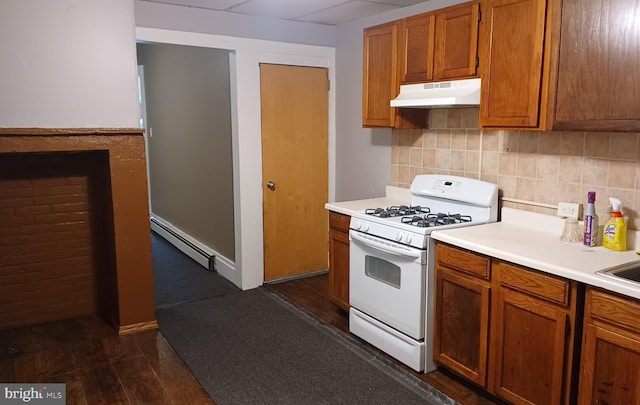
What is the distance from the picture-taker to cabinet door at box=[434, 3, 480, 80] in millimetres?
2828

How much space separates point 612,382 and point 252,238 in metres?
2.96

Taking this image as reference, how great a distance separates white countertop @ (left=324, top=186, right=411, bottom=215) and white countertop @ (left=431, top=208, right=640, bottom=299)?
2.85 feet

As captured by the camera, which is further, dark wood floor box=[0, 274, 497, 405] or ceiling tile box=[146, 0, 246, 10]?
ceiling tile box=[146, 0, 246, 10]

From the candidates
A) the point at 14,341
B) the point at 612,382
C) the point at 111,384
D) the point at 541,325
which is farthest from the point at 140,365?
the point at 612,382

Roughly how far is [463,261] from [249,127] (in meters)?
2.25

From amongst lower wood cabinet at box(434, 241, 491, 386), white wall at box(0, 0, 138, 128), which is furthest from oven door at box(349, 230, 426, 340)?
white wall at box(0, 0, 138, 128)

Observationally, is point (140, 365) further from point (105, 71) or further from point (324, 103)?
point (324, 103)

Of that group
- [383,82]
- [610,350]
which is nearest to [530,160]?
[383,82]

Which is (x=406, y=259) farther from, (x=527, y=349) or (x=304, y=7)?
(x=304, y=7)

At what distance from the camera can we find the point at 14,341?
131 inches

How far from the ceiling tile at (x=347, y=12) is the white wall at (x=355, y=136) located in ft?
0.30

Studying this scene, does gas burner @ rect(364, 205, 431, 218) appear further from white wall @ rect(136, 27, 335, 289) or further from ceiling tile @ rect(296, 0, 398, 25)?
ceiling tile @ rect(296, 0, 398, 25)

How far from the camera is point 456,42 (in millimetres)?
2938

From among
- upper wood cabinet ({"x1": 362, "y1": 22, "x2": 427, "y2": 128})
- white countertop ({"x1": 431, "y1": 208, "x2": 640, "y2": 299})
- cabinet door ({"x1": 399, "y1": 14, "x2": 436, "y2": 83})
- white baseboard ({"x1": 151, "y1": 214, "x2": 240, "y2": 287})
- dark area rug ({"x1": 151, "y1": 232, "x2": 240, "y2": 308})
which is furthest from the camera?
white baseboard ({"x1": 151, "y1": 214, "x2": 240, "y2": 287})
